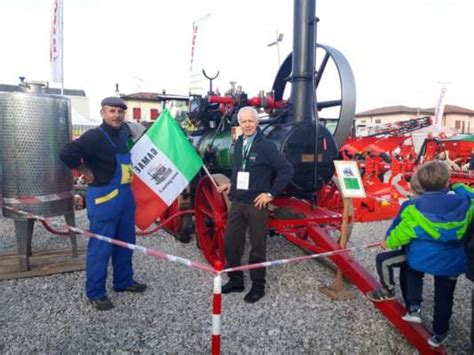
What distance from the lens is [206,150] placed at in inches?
204

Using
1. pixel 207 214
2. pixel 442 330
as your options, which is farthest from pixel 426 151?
pixel 442 330

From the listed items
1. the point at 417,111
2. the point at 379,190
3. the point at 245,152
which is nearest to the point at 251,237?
the point at 245,152

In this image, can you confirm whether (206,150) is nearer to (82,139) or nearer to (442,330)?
(82,139)

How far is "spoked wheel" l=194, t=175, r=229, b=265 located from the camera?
4.26 metres

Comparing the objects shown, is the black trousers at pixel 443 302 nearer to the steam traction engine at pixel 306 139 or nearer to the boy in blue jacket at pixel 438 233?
the boy in blue jacket at pixel 438 233

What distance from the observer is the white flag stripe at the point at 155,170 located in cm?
401

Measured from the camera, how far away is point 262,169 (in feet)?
11.2

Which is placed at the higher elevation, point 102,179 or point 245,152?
point 245,152

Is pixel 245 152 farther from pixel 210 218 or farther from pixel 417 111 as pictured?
pixel 417 111

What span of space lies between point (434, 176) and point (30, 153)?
359 cm

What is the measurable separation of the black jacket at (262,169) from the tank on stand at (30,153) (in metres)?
1.92

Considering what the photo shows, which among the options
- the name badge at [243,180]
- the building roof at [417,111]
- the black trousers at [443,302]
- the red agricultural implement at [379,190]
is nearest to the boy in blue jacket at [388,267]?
the black trousers at [443,302]

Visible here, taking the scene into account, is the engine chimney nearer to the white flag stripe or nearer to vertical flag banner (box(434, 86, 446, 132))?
the white flag stripe

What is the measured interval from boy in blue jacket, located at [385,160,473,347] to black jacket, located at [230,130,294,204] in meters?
1.03
